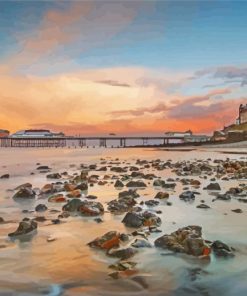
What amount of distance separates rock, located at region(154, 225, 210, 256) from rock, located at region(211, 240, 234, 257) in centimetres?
15

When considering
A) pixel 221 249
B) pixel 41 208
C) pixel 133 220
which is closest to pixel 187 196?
pixel 133 220

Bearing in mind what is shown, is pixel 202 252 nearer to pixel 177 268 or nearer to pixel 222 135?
pixel 177 268

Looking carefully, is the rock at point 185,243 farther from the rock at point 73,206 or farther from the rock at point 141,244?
the rock at point 73,206

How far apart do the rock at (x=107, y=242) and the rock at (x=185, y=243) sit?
633 millimetres

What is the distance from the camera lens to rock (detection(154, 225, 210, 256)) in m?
5.90

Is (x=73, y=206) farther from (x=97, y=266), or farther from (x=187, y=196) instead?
(x=97, y=266)

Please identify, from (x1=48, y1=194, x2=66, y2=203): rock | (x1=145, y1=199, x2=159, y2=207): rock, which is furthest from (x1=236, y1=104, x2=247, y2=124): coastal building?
(x1=48, y1=194, x2=66, y2=203): rock

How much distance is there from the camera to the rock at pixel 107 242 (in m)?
6.32

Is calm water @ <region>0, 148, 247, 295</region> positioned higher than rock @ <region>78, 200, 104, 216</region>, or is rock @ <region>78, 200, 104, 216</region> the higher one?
rock @ <region>78, 200, 104, 216</region>

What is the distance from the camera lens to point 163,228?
25.5ft

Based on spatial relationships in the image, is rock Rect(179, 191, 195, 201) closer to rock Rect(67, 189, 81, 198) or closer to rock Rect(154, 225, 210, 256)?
rock Rect(67, 189, 81, 198)

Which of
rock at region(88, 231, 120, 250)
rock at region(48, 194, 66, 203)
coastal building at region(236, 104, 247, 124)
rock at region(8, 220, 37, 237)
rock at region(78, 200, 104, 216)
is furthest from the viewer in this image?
coastal building at region(236, 104, 247, 124)

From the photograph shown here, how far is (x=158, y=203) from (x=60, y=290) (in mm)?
6436

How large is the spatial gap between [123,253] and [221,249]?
146 cm
